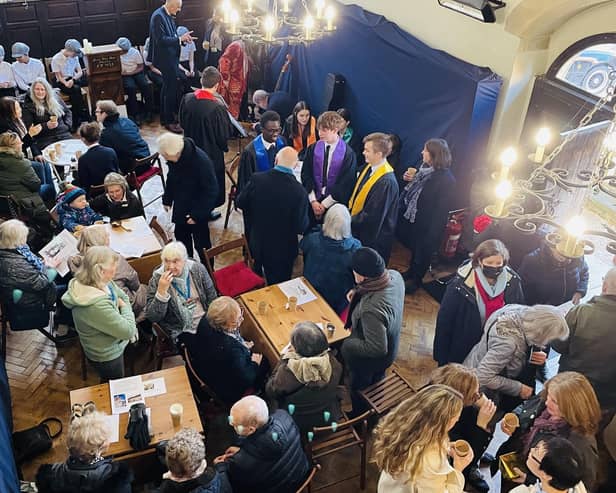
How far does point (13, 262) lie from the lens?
4488 millimetres

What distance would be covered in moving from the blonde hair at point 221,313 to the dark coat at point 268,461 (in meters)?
0.74

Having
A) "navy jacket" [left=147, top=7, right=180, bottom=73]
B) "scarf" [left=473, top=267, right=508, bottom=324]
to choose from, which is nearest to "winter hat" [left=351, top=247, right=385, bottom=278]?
"scarf" [left=473, top=267, right=508, bottom=324]

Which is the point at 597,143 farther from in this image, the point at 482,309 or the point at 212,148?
the point at 212,148

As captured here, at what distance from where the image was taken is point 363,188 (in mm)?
5500

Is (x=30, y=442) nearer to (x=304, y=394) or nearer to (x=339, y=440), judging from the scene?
(x=304, y=394)

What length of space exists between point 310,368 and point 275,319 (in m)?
0.96

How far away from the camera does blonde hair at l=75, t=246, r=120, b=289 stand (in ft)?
13.2

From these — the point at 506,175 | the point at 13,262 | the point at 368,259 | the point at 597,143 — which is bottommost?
the point at 13,262

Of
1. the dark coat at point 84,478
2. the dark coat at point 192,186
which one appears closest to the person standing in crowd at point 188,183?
the dark coat at point 192,186

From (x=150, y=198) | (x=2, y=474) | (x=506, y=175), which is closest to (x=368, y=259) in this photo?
(x=506, y=175)

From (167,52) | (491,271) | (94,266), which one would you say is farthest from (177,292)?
(167,52)

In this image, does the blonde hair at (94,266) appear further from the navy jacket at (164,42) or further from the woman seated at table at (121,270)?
the navy jacket at (164,42)

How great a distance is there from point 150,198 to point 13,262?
2951mm

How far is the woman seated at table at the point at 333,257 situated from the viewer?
4.65 metres
